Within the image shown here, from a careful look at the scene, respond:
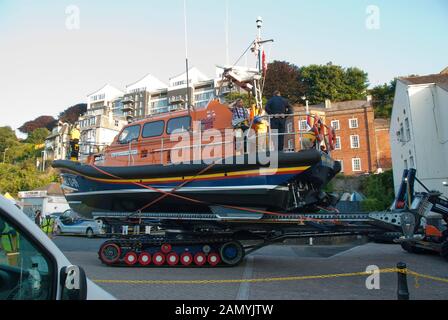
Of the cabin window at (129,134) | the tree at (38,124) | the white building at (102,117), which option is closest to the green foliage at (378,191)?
the cabin window at (129,134)

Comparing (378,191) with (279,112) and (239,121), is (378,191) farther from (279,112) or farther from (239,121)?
(239,121)

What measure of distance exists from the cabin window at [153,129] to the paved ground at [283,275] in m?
3.44

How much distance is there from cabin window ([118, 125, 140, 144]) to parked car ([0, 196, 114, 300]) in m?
7.84

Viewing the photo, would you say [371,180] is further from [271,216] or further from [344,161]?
[271,216]

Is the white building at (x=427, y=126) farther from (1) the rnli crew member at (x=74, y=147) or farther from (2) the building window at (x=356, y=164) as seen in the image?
(1) the rnli crew member at (x=74, y=147)

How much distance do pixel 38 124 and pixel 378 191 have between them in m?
95.6

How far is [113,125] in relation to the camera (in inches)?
2729

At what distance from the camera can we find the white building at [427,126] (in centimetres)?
2186

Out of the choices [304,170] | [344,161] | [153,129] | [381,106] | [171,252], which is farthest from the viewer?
[381,106]

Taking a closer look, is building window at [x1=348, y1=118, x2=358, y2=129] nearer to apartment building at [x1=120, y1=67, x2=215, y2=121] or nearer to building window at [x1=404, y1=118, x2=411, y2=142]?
building window at [x1=404, y1=118, x2=411, y2=142]

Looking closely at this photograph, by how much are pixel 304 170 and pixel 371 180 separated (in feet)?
93.4

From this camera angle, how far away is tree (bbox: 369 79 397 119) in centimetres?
5200

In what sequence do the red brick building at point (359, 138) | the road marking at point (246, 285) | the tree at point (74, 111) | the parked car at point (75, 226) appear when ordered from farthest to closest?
1. the tree at point (74, 111)
2. the red brick building at point (359, 138)
3. the parked car at point (75, 226)
4. the road marking at point (246, 285)
